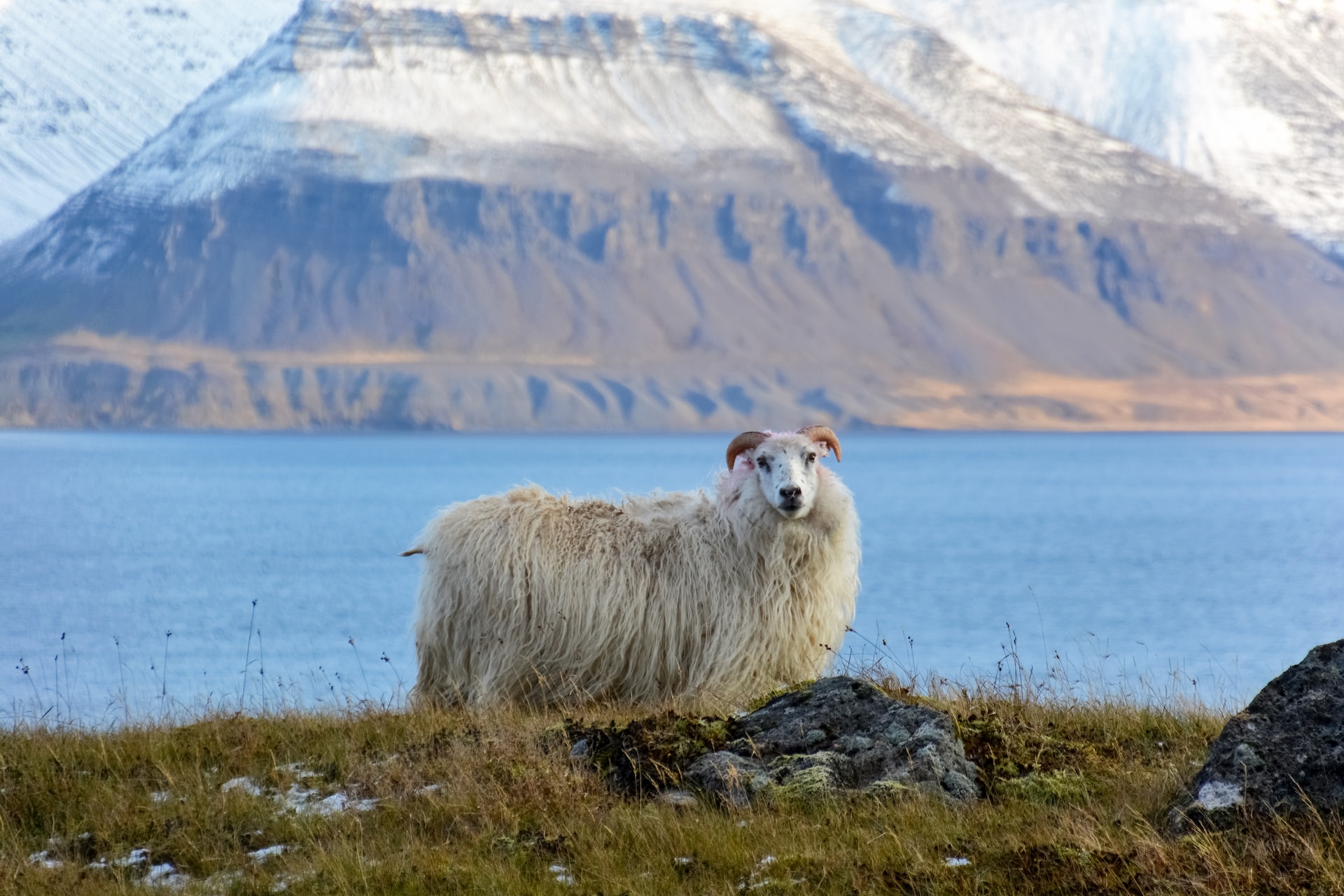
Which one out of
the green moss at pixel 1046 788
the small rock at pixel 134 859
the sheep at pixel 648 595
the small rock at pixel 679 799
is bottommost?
the sheep at pixel 648 595

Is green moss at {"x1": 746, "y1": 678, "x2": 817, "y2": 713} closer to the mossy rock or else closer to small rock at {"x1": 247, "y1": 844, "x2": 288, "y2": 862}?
the mossy rock

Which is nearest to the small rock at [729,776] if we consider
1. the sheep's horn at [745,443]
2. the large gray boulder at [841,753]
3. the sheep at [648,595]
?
the large gray boulder at [841,753]

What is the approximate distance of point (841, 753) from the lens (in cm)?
748

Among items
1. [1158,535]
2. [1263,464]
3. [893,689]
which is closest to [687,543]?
[893,689]

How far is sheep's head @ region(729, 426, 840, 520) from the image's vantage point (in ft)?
37.1

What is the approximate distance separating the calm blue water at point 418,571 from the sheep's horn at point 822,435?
1.77 meters

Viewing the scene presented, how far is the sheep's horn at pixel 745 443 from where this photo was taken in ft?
39.1

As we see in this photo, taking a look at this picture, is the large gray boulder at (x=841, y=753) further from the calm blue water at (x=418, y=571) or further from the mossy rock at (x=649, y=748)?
the calm blue water at (x=418, y=571)

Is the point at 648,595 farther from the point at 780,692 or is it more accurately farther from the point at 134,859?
the point at 134,859

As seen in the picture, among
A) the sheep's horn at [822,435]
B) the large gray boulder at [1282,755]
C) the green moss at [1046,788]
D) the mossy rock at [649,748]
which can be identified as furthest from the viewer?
the sheep's horn at [822,435]

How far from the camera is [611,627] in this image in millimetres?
11453

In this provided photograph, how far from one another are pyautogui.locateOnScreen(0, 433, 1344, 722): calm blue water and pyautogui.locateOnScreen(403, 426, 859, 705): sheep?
126 centimetres

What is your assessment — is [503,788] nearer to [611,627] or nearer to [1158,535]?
[611,627]

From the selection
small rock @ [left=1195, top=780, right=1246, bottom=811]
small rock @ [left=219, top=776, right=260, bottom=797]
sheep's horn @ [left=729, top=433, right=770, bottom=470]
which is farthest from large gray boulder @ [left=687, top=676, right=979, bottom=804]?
A: sheep's horn @ [left=729, top=433, right=770, bottom=470]
